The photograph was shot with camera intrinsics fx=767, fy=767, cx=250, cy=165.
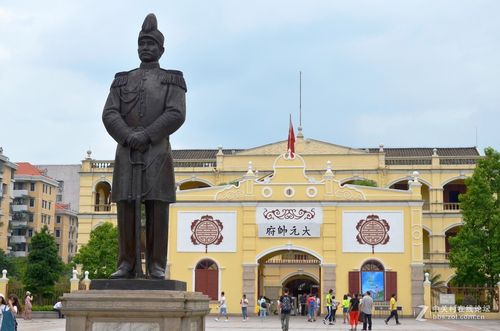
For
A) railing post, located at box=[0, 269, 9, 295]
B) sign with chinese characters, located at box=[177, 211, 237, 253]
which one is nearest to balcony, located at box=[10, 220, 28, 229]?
railing post, located at box=[0, 269, 9, 295]

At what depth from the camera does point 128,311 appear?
8109 millimetres

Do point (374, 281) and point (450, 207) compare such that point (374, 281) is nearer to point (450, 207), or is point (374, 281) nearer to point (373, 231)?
point (373, 231)

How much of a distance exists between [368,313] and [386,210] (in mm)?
→ 10887

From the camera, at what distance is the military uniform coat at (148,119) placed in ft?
29.1

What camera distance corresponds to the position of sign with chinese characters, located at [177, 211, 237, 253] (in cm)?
3775

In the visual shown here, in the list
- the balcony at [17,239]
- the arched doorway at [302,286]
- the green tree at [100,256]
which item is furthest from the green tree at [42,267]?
the balcony at [17,239]

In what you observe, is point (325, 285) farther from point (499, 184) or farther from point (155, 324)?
point (155, 324)

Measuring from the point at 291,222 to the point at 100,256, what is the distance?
12.7 meters

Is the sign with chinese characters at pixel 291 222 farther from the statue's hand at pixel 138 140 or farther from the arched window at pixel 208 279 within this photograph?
the statue's hand at pixel 138 140

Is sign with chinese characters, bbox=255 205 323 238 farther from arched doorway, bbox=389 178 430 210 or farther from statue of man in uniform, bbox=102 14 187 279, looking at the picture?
statue of man in uniform, bbox=102 14 187 279

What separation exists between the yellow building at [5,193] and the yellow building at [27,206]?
3.56 metres

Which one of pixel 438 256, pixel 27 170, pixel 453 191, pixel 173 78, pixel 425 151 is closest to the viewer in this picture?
pixel 173 78

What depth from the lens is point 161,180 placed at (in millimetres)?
8930

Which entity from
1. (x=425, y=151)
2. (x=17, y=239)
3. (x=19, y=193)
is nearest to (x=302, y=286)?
(x=425, y=151)
